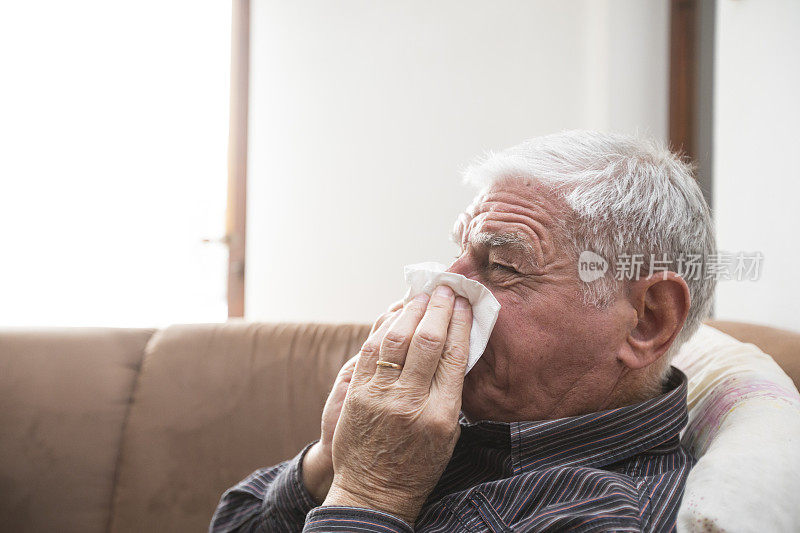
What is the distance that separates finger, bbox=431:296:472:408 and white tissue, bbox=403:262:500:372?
12mm

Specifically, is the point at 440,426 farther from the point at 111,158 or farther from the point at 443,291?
the point at 111,158

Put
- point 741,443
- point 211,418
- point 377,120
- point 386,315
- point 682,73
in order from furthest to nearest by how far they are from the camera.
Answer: point 377,120 < point 682,73 < point 211,418 < point 386,315 < point 741,443

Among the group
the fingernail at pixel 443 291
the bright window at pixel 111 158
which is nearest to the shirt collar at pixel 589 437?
the fingernail at pixel 443 291

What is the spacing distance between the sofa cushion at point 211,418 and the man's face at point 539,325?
80cm

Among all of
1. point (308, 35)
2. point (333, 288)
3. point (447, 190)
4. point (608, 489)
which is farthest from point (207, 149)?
point (608, 489)

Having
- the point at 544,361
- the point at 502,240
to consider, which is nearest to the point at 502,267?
the point at 502,240

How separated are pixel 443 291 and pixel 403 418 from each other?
0.70 feet

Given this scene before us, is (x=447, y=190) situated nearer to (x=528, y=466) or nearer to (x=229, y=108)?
(x=229, y=108)

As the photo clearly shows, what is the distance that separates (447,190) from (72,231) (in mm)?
2077

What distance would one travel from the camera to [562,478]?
840 mm

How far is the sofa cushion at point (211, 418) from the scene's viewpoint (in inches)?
62.4

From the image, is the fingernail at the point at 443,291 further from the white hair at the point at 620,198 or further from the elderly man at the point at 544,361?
the white hair at the point at 620,198

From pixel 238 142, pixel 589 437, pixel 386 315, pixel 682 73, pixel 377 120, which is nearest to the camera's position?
pixel 589 437

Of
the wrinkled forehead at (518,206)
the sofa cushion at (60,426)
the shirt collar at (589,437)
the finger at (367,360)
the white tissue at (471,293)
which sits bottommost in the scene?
the sofa cushion at (60,426)
